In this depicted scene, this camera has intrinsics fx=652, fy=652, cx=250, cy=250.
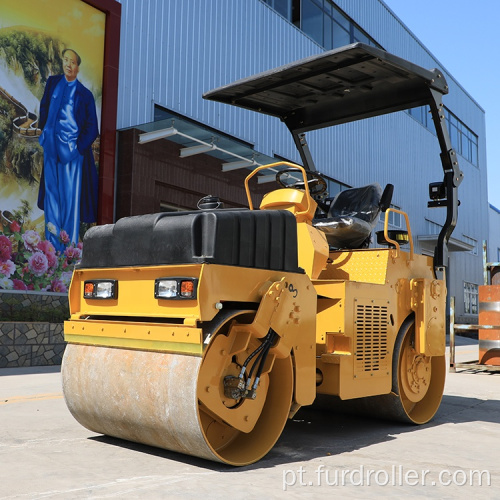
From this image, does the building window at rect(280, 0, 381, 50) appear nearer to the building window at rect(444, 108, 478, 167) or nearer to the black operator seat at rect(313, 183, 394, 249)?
the building window at rect(444, 108, 478, 167)

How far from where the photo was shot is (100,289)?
4.62m

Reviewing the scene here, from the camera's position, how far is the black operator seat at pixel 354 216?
6012 millimetres

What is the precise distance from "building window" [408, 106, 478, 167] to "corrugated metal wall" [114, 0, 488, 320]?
1.00m

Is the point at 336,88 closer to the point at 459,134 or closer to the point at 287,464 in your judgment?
the point at 287,464

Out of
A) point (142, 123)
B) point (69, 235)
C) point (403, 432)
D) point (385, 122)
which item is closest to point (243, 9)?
point (142, 123)

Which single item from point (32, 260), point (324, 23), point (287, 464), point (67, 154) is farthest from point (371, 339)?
point (324, 23)

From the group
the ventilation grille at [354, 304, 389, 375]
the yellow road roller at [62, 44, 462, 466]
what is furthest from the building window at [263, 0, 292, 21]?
the ventilation grille at [354, 304, 389, 375]

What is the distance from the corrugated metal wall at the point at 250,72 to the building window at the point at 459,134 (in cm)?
100

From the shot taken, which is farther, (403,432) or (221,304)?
(403,432)

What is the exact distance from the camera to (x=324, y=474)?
407cm

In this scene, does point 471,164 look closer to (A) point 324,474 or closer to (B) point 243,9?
(B) point 243,9

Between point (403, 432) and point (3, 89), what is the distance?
9932 mm

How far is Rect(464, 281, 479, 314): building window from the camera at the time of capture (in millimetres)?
34969

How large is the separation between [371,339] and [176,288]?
82.2 inches
